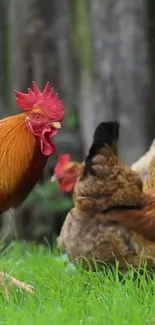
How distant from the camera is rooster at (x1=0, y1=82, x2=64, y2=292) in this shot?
15.7ft

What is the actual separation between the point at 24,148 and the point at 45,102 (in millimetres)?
306

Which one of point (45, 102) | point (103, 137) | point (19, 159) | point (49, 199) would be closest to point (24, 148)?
point (19, 159)

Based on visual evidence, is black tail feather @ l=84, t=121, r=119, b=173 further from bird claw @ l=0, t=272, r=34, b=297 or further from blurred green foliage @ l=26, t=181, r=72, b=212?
blurred green foliage @ l=26, t=181, r=72, b=212

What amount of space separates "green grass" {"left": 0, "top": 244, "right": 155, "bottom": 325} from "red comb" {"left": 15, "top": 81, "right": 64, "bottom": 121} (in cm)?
100

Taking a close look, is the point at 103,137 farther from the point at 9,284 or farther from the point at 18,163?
the point at 9,284

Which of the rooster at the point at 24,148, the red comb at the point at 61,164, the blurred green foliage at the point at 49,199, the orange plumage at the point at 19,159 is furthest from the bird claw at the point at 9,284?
the blurred green foliage at the point at 49,199

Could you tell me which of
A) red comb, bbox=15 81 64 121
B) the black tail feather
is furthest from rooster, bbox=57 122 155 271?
red comb, bbox=15 81 64 121

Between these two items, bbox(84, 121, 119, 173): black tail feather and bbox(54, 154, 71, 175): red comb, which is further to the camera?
bbox(54, 154, 71, 175): red comb

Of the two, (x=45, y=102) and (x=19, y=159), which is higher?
(x=45, y=102)

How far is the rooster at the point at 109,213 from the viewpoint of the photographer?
522 centimetres

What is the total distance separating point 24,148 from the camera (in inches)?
190

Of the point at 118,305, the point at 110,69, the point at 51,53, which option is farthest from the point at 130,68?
the point at 118,305

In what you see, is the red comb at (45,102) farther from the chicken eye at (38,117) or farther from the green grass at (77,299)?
the green grass at (77,299)

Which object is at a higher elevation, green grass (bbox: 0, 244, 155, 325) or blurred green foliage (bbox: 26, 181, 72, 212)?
green grass (bbox: 0, 244, 155, 325)
